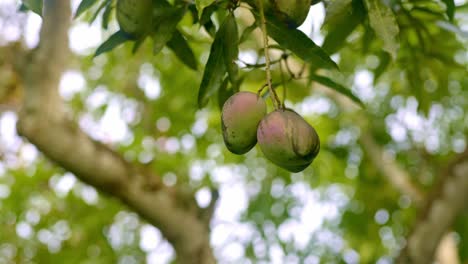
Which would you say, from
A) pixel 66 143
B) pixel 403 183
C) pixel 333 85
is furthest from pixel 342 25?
pixel 403 183

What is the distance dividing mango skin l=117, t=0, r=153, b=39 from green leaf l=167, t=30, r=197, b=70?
17 centimetres

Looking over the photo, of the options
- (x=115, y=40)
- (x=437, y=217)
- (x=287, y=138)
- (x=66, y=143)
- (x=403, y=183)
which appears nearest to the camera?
(x=287, y=138)

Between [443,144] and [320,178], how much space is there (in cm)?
111

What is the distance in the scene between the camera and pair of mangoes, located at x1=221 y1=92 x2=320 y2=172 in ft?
2.50

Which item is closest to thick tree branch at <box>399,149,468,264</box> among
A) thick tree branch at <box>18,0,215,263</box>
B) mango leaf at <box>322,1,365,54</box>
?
thick tree branch at <box>18,0,215,263</box>

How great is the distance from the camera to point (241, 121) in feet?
2.61

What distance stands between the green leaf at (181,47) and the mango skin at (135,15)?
167 mm

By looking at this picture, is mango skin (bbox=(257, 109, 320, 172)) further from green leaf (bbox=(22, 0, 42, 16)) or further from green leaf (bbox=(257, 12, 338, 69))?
green leaf (bbox=(22, 0, 42, 16))

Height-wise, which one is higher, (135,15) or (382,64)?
(135,15)

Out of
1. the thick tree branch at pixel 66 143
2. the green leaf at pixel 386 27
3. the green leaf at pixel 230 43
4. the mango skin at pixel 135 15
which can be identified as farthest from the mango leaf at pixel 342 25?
the thick tree branch at pixel 66 143

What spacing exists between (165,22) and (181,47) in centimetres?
16

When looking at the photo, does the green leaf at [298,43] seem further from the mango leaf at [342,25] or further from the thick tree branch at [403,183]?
the thick tree branch at [403,183]

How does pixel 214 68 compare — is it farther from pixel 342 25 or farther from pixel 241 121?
pixel 342 25

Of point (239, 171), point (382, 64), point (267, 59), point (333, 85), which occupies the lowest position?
point (239, 171)
